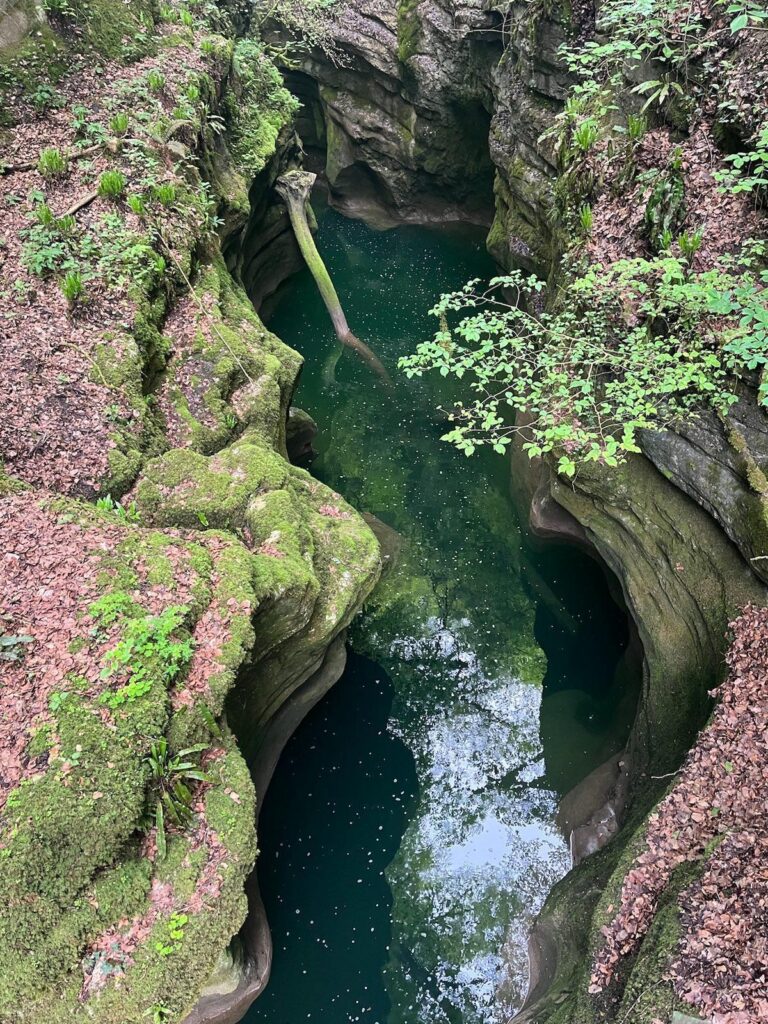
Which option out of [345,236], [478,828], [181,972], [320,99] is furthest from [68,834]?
[320,99]

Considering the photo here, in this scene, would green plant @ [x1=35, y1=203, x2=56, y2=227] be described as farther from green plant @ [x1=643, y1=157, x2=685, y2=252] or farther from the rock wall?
green plant @ [x1=643, y1=157, x2=685, y2=252]

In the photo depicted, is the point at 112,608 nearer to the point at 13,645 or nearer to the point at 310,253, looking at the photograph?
the point at 13,645

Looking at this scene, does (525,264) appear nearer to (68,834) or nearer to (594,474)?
(594,474)

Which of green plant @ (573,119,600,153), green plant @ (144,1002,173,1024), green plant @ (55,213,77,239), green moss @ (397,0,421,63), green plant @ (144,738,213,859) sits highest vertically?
green moss @ (397,0,421,63)

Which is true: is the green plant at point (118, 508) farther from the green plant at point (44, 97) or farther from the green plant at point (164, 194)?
the green plant at point (44, 97)

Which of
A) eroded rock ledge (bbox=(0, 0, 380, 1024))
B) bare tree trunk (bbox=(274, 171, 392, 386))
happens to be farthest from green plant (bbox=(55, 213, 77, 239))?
bare tree trunk (bbox=(274, 171, 392, 386))

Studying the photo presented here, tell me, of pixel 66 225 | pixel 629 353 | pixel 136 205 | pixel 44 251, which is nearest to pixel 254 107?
pixel 136 205
